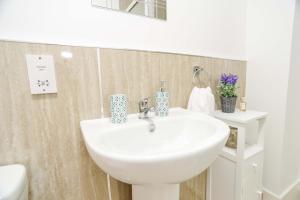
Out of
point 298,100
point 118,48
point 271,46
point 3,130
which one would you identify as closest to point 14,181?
point 3,130

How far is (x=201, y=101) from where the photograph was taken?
90 cm

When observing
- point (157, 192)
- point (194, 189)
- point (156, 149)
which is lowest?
point (194, 189)

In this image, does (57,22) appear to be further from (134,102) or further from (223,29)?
(223,29)

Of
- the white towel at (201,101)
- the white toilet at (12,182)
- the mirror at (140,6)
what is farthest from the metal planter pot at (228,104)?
the white toilet at (12,182)

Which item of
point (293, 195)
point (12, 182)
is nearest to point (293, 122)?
point (293, 195)

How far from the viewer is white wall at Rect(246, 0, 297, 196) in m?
1.07

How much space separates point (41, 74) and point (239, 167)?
3.38 feet

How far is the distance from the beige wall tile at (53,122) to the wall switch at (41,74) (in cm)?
2

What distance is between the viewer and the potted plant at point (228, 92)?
1.00 m

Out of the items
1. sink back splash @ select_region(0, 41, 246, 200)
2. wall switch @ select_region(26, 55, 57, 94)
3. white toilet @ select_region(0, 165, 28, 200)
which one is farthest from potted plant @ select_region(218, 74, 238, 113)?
white toilet @ select_region(0, 165, 28, 200)

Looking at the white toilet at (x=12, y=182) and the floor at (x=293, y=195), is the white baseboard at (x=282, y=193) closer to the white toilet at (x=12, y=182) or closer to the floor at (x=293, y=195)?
the floor at (x=293, y=195)

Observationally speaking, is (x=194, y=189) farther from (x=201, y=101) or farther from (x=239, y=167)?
(x=201, y=101)

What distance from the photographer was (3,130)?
0.55 m

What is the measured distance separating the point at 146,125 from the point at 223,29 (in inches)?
35.9
